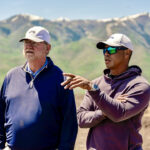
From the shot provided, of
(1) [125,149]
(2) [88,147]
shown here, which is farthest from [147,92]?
(2) [88,147]

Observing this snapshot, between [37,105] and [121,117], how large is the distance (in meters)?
1.02

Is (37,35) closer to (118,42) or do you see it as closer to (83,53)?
(118,42)

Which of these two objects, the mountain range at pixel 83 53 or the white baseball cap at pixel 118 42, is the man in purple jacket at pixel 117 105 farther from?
the mountain range at pixel 83 53

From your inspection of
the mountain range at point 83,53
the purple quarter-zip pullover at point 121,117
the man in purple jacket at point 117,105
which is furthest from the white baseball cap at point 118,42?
the mountain range at point 83,53

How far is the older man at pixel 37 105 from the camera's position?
142 inches

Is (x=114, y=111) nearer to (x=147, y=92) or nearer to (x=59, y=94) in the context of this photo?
(x=147, y=92)

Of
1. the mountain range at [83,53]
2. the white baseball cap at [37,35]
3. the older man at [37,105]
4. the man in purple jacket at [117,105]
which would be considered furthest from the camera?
the mountain range at [83,53]

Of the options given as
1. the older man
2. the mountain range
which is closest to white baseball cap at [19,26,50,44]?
the older man

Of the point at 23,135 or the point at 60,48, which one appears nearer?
the point at 23,135

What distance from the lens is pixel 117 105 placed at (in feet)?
10.8

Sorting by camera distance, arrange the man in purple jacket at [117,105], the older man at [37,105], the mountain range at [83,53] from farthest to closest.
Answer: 1. the mountain range at [83,53]
2. the older man at [37,105]
3. the man in purple jacket at [117,105]

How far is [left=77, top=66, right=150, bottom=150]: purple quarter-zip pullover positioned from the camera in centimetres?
334

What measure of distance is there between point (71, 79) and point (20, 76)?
1.11 metres

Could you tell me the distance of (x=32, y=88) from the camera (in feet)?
12.2
